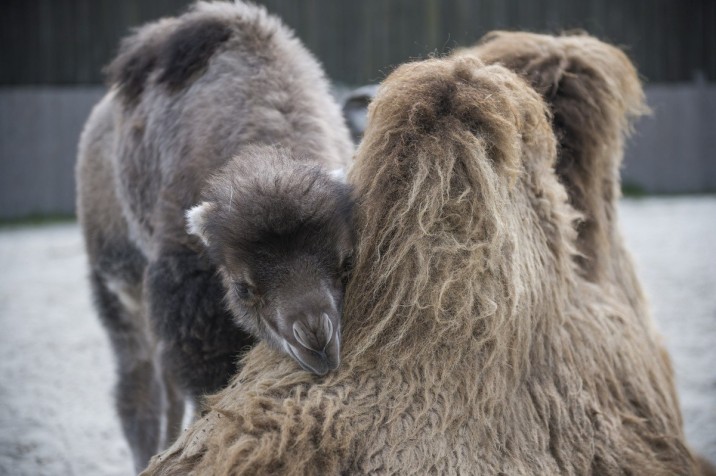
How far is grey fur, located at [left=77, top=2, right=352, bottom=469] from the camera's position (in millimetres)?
2152

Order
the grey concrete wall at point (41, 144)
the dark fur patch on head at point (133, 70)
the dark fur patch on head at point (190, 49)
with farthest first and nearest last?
the grey concrete wall at point (41, 144) < the dark fur patch on head at point (133, 70) < the dark fur patch on head at point (190, 49)

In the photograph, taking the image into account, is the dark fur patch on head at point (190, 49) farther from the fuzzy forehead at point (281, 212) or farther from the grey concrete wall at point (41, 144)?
the grey concrete wall at point (41, 144)

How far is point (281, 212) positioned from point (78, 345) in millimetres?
5307

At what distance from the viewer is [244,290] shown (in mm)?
2240

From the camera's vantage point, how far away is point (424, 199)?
2070mm

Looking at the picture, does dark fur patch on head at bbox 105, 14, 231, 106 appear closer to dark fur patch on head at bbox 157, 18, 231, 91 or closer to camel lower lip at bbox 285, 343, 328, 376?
dark fur patch on head at bbox 157, 18, 231, 91

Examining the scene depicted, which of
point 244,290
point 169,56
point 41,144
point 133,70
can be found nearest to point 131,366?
point 133,70

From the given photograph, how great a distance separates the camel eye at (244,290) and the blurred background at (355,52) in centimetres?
1206

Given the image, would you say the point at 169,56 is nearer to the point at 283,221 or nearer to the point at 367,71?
the point at 283,221

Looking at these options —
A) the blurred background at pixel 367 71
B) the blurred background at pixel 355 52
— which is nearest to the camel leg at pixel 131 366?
the blurred background at pixel 367 71

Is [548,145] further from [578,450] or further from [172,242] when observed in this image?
[172,242]

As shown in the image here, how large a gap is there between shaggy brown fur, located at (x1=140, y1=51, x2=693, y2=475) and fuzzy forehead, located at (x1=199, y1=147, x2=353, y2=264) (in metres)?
0.08

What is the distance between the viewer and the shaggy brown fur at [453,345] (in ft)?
6.04

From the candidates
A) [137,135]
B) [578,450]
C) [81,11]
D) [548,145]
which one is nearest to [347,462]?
[578,450]
